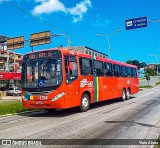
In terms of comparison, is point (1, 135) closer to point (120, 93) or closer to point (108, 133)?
point (108, 133)

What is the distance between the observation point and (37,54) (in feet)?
44.8

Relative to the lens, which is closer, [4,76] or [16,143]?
[16,143]

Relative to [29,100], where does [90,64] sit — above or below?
above

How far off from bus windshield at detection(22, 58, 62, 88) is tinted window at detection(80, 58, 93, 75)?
212 centimetres

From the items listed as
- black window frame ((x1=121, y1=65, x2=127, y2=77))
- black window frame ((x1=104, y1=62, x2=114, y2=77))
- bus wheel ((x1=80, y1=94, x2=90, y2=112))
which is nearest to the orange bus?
bus wheel ((x1=80, y1=94, x2=90, y2=112))

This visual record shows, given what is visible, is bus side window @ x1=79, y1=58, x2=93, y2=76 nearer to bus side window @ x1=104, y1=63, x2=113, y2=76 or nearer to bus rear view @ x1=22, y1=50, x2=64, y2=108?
bus rear view @ x1=22, y1=50, x2=64, y2=108

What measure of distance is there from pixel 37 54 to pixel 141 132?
6.80m

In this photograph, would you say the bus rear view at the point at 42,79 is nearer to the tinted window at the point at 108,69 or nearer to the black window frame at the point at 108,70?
the black window frame at the point at 108,70

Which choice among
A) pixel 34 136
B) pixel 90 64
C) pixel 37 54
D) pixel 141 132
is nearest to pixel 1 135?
pixel 34 136

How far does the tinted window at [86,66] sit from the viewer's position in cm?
1486

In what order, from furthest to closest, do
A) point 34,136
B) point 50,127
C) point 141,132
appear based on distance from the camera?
point 50,127 → point 141,132 → point 34,136

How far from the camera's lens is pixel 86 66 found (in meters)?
15.4

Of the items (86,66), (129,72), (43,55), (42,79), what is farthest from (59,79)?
(129,72)

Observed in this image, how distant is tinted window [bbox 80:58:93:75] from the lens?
1486cm
